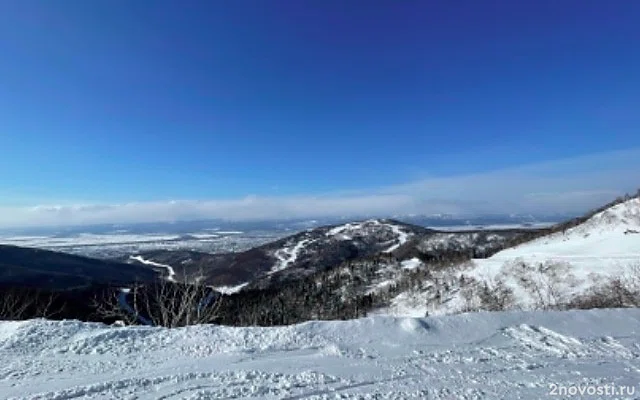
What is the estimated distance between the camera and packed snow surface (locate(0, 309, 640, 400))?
729 centimetres

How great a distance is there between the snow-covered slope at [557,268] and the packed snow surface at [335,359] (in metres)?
36.1

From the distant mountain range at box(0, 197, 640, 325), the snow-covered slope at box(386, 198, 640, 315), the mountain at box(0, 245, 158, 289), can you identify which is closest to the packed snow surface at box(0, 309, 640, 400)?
the distant mountain range at box(0, 197, 640, 325)

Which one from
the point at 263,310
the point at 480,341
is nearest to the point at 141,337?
the point at 480,341

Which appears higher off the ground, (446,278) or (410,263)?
(446,278)

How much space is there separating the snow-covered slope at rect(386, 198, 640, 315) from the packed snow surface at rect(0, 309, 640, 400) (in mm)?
36073

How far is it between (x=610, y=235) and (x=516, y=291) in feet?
72.7

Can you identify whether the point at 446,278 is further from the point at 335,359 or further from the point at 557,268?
the point at 335,359

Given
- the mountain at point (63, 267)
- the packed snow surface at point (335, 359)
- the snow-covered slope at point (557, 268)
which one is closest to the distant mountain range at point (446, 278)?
the snow-covered slope at point (557, 268)

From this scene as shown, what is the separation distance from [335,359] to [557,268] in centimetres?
6172

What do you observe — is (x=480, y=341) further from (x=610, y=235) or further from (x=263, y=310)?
(x=263, y=310)

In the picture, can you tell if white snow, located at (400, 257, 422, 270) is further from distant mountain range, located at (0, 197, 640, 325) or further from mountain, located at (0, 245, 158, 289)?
mountain, located at (0, 245, 158, 289)

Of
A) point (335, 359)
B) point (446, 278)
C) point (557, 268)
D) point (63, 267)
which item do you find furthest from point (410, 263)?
point (335, 359)

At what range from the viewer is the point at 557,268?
61.4m

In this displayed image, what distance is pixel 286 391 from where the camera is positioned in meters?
7.20
